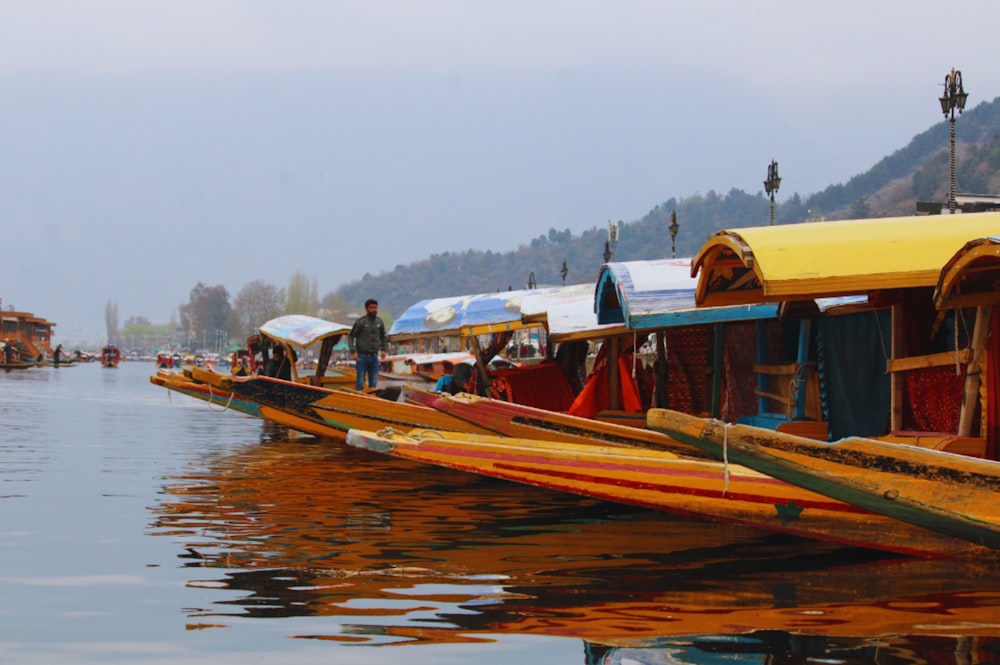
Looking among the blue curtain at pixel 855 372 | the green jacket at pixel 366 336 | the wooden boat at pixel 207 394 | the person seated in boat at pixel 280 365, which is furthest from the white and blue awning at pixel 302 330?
the blue curtain at pixel 855 372

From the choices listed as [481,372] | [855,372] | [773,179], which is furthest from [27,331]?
[855,372]

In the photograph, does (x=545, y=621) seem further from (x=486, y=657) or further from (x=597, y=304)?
(x=597, y=304)

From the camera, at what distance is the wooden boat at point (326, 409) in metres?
13.7

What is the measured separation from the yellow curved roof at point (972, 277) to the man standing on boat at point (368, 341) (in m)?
10.5

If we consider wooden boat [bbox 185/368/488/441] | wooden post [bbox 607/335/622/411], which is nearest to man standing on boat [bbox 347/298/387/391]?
wooden boat [bbox 185/368/488/441]

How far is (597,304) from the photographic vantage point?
14.2m

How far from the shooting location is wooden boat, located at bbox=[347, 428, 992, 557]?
7504 mm

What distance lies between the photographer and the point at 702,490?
26.4 feet

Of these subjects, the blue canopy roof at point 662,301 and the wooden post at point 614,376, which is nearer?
the blue canopy roof at point 662,301

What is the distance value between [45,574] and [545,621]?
321 centimetres

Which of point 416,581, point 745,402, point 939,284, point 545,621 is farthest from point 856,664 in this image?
point 745,402

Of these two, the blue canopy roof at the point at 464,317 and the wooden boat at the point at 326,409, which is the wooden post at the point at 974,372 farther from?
the blue canopy roof at the point at 464,317

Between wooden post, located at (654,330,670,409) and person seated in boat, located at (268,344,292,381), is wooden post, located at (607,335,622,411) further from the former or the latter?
person seated in boat, located at (268,344,292,381)

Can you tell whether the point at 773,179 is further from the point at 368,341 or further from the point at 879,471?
the point at 879,471
